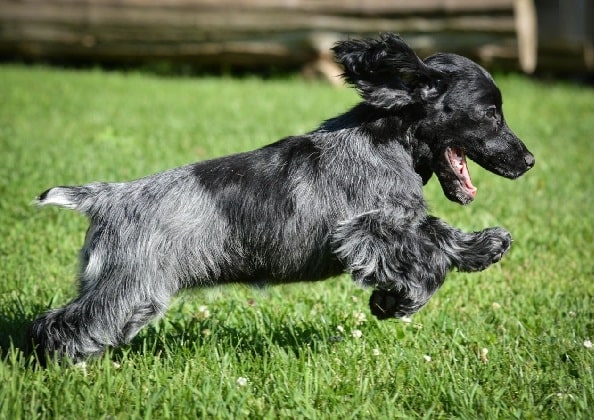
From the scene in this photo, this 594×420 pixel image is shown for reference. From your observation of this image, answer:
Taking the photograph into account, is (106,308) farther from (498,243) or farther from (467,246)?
(498,243)

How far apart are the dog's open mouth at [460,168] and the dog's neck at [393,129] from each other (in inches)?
4.1

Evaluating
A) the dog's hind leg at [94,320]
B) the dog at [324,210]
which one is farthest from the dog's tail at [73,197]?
the dog's hind leg at [94,320]

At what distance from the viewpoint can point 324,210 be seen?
3.84m

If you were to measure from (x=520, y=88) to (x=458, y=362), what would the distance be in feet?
34.5

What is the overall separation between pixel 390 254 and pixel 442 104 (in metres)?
0.83

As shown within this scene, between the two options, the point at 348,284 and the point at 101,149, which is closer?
the point at 348,284

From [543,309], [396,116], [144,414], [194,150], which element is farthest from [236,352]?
[194,150]

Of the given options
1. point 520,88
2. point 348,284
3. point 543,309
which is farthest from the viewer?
point 520,88

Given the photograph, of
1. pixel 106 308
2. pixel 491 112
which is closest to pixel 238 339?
pixel 106 308

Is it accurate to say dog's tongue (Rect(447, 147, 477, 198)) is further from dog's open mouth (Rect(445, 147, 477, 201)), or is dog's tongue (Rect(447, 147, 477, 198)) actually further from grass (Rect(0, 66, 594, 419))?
grass (Rect(0, 66, 594, 419))

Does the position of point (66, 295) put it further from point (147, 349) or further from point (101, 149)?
point (101, 149)

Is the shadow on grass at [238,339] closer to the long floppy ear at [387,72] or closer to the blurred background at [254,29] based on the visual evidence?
the long floppy ear at [387,72]

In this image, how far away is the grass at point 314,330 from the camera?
3508 mm

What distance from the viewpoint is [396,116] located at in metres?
3.99
